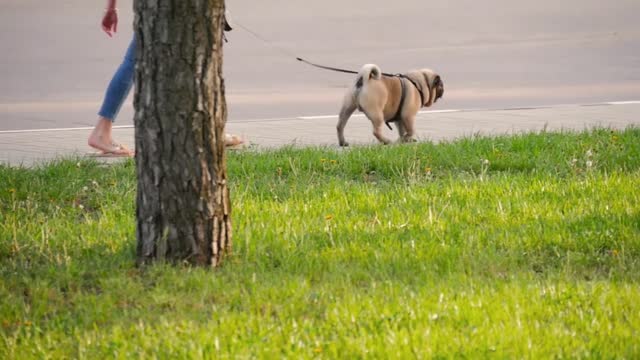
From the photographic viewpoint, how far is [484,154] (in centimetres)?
843

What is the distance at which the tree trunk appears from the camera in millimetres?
5172

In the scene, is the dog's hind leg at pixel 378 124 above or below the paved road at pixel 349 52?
below

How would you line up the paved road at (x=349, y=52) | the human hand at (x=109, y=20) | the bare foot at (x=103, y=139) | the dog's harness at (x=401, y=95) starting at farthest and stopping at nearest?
the paved road at (x=349, y=52) → the dog's harness at (x=401, y=95) → the bare foot at (x=103, y=139) → the human hand at (x=109, y=20)

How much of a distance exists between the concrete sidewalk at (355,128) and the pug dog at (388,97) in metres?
0.40

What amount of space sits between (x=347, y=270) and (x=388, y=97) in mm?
4925

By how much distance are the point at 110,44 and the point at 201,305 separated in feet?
57.7

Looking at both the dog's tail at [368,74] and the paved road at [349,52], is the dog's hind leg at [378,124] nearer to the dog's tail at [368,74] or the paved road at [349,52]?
the dog's tail at [368,74]

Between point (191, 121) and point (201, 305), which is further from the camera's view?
point (191, 121)

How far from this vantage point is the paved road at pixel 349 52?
51.0ft

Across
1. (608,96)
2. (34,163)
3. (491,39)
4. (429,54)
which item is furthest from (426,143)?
(491,39)

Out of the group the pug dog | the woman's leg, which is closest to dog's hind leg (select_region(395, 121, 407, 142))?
the pug dog

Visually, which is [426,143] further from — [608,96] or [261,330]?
[608,96]

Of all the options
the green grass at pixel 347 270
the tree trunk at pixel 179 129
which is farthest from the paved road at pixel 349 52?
the tree trunk at pixel 179 129

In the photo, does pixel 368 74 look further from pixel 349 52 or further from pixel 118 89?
pixel 349 52
